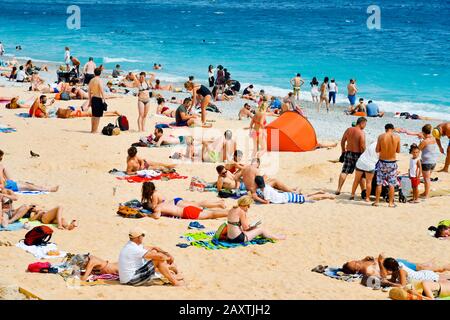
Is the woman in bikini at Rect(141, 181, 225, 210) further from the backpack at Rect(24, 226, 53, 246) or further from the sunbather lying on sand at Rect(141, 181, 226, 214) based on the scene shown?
the backpack at Rect(24, 226, 53, 246)

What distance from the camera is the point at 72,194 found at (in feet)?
41.4

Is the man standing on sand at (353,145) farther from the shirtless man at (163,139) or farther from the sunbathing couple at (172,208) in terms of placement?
the shirtless man at (163,139)

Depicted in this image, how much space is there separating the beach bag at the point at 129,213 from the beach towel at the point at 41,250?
1.68 meters

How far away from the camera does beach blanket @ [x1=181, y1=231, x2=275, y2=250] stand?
→ 10.2 m

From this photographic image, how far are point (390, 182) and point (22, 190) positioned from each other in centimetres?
578

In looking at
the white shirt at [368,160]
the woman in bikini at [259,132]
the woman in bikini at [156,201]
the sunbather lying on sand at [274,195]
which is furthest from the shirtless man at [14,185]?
the woman in bikini at [259,132]

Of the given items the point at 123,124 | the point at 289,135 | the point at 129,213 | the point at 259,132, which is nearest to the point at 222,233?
the point at 129,213

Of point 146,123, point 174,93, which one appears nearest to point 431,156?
point 146,123

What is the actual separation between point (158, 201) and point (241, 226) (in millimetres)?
1610

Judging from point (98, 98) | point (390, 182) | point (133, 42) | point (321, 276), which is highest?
point (133, 42)

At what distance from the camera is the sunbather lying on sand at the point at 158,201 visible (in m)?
11.3

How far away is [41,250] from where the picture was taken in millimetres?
9625

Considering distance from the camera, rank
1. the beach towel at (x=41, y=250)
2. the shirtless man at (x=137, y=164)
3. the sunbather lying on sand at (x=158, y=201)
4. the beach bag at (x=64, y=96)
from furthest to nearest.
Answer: the beach bag at (x=64, y=96), the shirtless man at (x=137, y=164), the sunbather lying on sand at (x=158, y=201), the beach towel at (x=41, y=250)

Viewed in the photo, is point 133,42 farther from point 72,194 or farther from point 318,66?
point 72,194
